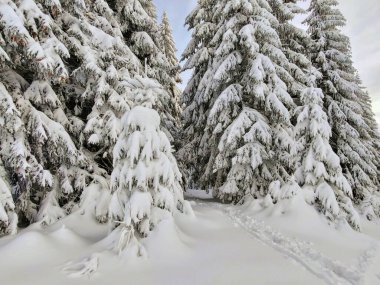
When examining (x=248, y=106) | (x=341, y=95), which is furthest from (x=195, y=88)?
(x=341, y=95)

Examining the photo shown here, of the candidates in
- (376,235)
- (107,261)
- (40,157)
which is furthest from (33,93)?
(376,235)

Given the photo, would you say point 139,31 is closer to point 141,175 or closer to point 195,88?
point 195,88

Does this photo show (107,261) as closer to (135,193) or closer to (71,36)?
(135,193)

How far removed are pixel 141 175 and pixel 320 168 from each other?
21.5 ft

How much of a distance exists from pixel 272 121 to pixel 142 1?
895 cm

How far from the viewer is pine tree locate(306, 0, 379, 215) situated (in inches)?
695

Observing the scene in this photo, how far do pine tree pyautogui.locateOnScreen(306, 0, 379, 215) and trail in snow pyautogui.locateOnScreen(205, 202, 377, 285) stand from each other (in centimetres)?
899

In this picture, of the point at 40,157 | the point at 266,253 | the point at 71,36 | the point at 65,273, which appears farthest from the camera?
the point at 71,36

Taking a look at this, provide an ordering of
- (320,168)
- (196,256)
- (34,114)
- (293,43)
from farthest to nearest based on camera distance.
→ (293,43) → (320,168) → (34,114) → (196,256)

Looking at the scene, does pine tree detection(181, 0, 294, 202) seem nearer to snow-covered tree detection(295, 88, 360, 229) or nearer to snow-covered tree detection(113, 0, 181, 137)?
snow-covered tree detection(295, 88, 360, 229)

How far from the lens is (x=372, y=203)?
15.9m

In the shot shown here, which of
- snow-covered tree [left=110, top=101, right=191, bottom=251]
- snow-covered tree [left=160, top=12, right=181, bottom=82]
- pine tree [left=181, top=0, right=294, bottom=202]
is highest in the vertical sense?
snow-covered tree [left=160, top=12, right=181, bottom=82]

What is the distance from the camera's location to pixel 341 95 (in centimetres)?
1878

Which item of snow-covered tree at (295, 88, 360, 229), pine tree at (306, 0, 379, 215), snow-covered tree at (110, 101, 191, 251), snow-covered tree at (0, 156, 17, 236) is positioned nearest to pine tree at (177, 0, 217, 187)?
snow-covered tree at (295, 88, 360, 229)
